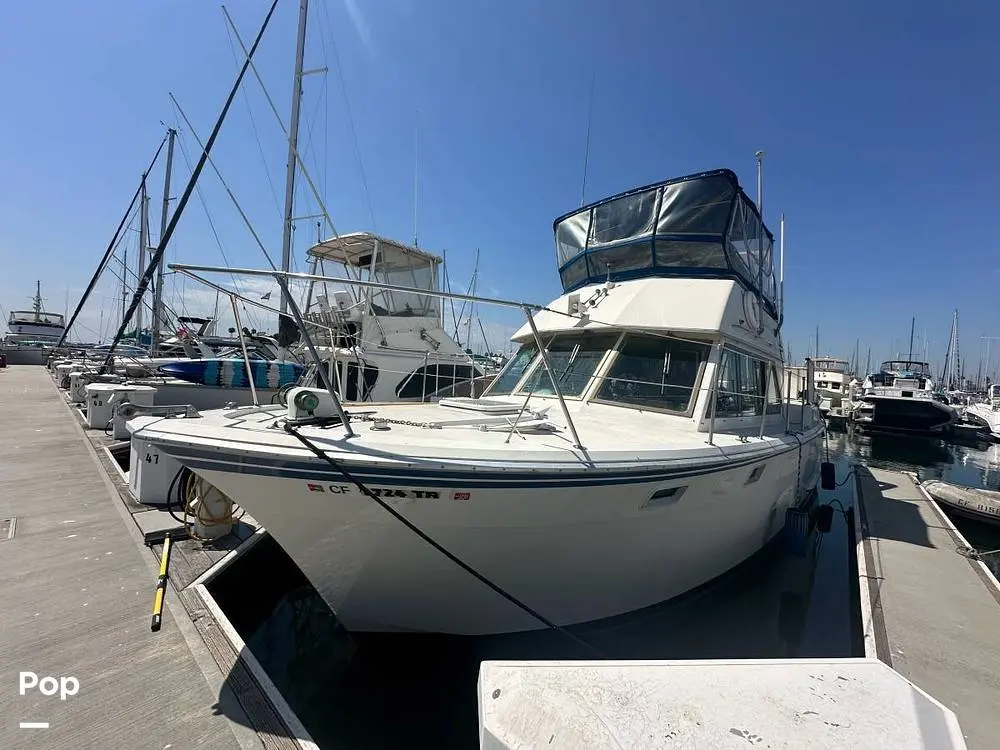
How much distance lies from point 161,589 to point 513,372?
4442 millimetres

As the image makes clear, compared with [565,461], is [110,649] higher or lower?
lower

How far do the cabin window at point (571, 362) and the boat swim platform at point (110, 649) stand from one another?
3.88 m

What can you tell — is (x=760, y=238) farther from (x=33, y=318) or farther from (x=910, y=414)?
(x=33, y=318)

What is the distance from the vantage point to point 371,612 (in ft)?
12.2

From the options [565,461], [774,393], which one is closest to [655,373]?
[565,461]

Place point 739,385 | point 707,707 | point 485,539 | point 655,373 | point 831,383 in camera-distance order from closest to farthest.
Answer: point 707,707 → point 485,539 → point 655,373 → point 739,385 → point 831,383

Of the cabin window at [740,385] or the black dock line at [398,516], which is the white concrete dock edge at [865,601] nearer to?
the cabin window at [740,385]

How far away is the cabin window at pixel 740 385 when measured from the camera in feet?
17.3

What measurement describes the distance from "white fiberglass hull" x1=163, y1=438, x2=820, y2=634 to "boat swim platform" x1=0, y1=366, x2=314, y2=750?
0.91 meters

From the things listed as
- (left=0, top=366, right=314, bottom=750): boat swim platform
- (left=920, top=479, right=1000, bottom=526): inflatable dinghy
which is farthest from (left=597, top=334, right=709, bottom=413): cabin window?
(left=920, top=479, right=1000, bottom=526): inflatable dinghy

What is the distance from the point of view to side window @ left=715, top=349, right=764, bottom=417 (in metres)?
5.27

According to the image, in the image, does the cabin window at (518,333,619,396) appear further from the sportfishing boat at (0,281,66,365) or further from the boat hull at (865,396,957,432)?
the sportfishing boat at (0,281,66,365)

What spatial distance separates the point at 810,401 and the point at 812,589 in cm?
426

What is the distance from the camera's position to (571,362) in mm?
5797
